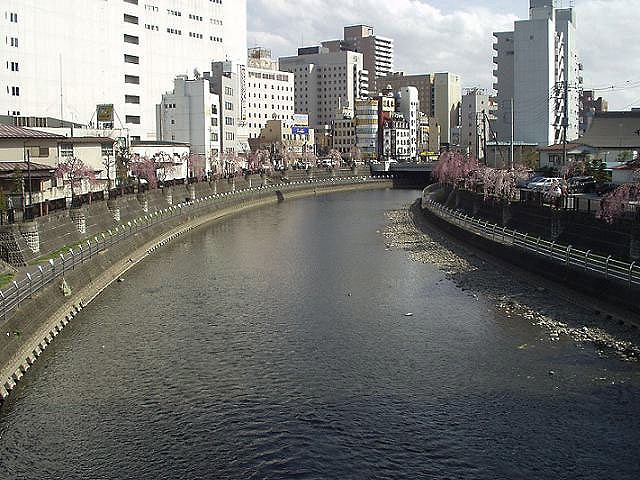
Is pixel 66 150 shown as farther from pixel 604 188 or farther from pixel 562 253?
pixel 562 253

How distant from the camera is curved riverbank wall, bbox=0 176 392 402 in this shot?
24453mm

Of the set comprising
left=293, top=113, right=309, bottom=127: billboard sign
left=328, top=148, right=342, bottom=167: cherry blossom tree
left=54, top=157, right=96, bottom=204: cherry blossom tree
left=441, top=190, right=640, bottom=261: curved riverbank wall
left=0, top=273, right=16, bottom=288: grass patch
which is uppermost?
left=293, top=113, right=309, bottom=127: billboard sign

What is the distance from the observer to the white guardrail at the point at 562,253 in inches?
1193

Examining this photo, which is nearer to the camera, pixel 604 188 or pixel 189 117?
pixel 604 188

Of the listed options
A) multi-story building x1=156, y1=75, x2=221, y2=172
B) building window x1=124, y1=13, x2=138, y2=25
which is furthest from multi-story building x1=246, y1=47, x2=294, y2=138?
building window x1=124, y1=13, x2=138, y2=25

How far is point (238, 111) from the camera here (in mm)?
116375

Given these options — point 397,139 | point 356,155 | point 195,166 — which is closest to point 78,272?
point 195,166

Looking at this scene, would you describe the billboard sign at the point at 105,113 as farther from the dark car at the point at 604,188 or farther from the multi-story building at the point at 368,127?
the multi-story building at the point at 368,127

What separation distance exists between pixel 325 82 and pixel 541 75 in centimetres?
7406

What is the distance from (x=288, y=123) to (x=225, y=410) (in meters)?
122

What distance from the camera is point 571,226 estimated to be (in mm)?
40094

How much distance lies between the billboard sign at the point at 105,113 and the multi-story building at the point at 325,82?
101 m

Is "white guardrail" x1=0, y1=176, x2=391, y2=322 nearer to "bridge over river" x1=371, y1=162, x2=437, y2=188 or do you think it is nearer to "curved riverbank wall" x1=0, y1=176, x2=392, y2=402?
"curved riverbank wall" x1=0, y1=176, x2=392, y2=402

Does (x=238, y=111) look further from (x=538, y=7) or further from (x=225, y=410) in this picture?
(x=225, y=410)
